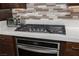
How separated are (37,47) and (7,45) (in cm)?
41

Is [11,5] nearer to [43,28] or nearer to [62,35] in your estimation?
[43,28]

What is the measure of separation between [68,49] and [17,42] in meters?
0.60

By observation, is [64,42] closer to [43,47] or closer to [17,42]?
[43,47]

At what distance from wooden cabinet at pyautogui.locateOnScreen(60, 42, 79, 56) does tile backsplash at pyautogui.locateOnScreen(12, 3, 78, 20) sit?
1.48 ft

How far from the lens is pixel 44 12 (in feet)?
5.37

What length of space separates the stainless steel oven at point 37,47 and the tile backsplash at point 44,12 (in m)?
0.42

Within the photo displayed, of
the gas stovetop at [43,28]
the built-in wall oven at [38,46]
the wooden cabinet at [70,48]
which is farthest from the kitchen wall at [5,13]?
the wooden cabinet at [70,48]

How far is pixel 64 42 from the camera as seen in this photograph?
1.29m

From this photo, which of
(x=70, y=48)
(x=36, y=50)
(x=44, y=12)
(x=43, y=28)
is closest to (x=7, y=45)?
(x=36, y=50)

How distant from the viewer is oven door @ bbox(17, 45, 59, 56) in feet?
4.37

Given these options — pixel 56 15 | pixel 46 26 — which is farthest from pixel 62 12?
pixel 46 26

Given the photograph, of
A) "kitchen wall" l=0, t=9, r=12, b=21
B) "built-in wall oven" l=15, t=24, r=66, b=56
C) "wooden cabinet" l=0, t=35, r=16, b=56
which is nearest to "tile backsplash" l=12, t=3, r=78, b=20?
"kitchen wall" l=0, t=9, r=12, b=21

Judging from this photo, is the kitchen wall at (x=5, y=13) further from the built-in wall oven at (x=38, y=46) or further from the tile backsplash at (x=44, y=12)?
the built-in wall oven at (x=38, y=46)

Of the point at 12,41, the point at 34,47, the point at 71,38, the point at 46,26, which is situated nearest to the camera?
the point at 71,38
